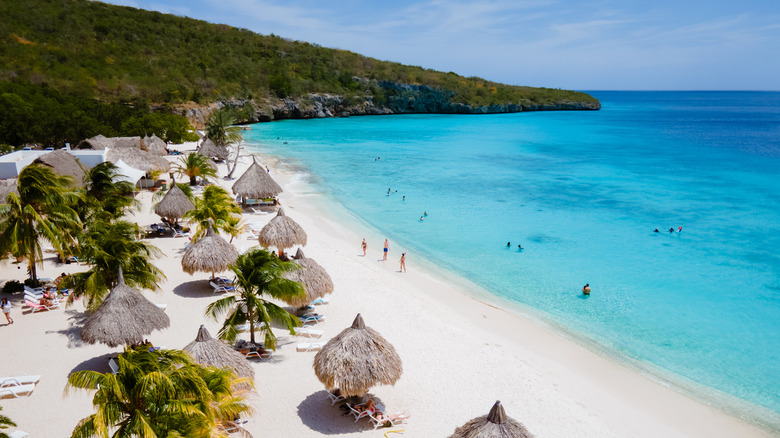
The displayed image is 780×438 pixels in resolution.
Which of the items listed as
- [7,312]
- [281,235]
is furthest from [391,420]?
[7,312]

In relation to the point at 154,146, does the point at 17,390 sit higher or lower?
lower

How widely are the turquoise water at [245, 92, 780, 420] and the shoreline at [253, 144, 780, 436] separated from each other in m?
0.40

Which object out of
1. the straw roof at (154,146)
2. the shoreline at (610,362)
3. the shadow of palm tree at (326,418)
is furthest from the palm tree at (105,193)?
the straw roof at (154,146)

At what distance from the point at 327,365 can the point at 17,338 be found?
7954mm

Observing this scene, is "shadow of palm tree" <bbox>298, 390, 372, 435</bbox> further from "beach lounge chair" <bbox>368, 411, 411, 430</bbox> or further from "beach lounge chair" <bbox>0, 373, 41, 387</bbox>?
"beach lounge chair" <bbox>0, 373, 41, 387</bbox>

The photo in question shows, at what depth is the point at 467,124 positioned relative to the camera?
83.2 metres

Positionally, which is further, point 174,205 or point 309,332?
point 174,205

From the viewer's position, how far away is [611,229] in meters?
24.5

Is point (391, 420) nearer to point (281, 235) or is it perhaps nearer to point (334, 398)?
point (334, 398)

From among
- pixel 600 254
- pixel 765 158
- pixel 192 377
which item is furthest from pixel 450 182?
pixel 765 158

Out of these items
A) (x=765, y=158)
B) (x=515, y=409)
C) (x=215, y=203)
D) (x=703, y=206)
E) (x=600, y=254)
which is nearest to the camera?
(x=515, y=409)

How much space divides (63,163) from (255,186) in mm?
8543

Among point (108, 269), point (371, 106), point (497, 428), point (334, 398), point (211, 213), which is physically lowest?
point (334, 398)

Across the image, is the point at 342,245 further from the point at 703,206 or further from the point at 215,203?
the point at 703,206
